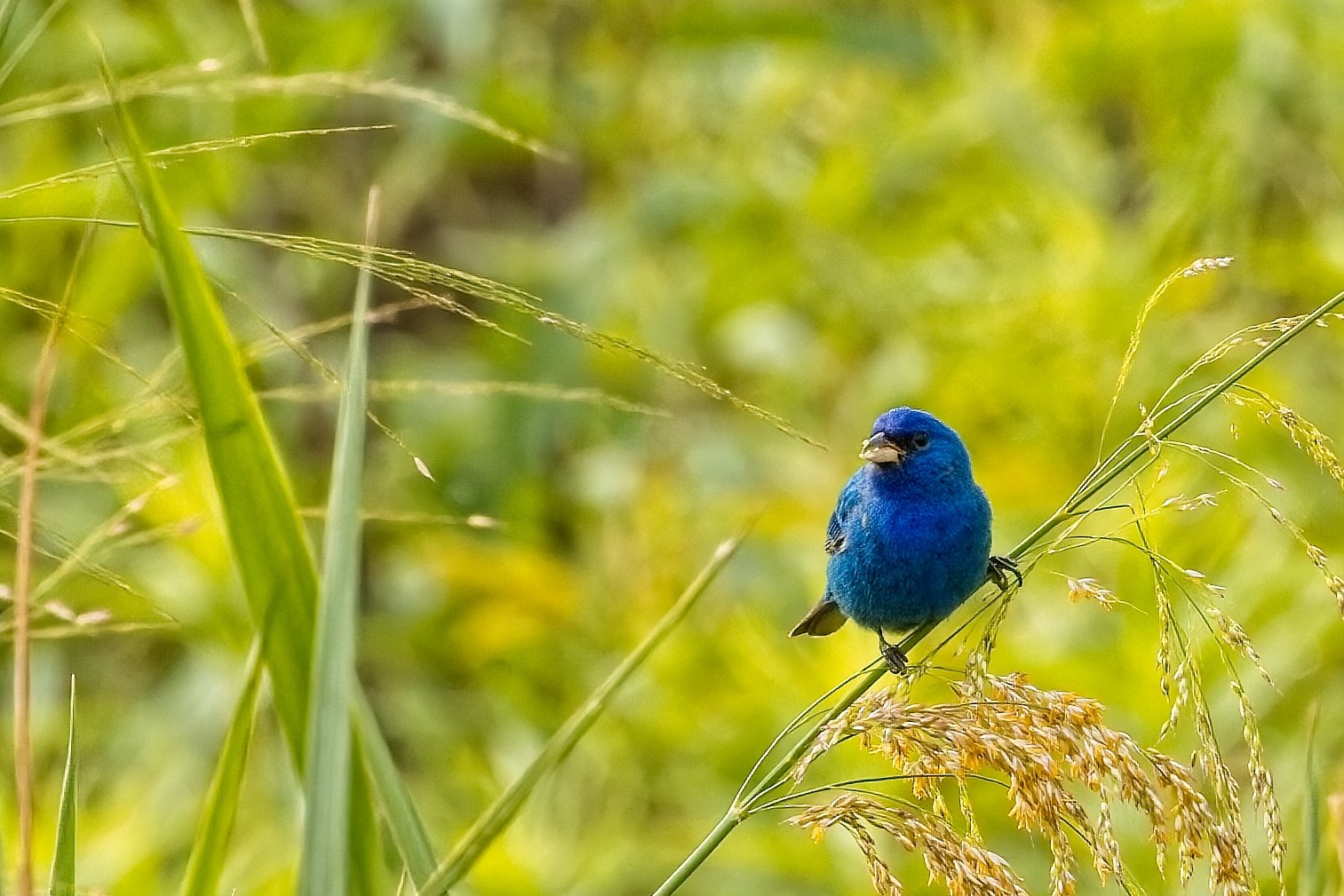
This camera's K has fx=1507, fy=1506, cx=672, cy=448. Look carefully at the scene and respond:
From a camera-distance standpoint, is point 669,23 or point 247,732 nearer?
point 247,732

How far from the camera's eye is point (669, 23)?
122 inches

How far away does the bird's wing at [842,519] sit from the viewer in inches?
75.7

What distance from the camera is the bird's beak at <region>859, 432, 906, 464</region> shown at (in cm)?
178

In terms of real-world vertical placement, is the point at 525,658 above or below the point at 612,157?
below

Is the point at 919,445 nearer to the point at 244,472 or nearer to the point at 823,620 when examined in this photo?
the point at 823,620

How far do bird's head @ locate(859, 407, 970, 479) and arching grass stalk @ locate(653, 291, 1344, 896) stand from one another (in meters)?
0.60

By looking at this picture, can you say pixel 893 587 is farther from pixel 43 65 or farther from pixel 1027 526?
pixel 43 65

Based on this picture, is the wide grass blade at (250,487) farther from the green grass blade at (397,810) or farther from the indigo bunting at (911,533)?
the indigo bunting at (911,533)

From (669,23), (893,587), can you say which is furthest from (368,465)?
(893,587)

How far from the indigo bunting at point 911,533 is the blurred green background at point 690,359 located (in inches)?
19.3

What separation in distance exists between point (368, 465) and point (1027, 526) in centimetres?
215

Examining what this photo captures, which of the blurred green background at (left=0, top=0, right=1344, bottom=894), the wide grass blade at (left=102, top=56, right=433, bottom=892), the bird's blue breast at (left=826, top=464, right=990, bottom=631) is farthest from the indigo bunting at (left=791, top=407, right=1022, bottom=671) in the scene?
the wide grass blade at (left=102, top=56, right=433, bottom=892)

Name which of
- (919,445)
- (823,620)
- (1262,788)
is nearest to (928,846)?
(1262,788)

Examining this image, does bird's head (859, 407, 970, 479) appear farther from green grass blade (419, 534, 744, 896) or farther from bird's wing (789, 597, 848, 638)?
green grass blade (419, 534, 744, 896)
